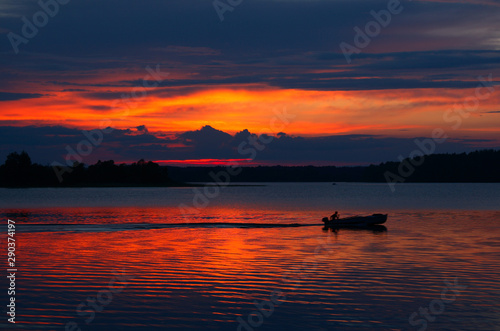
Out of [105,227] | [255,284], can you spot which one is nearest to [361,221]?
[105,227]

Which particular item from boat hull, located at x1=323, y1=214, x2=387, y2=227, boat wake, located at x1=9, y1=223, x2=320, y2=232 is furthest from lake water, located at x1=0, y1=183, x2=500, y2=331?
boat hull, located at x1=323, y1=214, x2=387, y2=227

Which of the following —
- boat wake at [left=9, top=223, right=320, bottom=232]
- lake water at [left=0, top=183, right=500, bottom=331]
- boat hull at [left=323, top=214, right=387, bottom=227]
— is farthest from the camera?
boat hull at [left=323, top=214, right=387, bottom=227]

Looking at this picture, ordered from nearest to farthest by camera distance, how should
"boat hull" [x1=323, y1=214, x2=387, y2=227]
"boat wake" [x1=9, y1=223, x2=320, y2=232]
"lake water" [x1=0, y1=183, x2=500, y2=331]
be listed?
"lake water" [x1=0, y1=183, x2=500, y2=331], "boat wake" [x1=9, y1=223, x2=320, y2=232], "boat hull" [x1=323, y1=214, x2=387, y2=227]

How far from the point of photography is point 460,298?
23.6 meters

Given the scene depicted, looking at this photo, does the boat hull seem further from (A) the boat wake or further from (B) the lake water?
(B) the lake water

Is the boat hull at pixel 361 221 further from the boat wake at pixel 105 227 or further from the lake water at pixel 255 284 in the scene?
the lake water at pixel 255 284

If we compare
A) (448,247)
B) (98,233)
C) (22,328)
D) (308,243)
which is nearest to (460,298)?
(22,328)

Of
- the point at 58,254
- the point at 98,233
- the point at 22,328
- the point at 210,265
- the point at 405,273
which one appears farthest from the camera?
the point at 98,233

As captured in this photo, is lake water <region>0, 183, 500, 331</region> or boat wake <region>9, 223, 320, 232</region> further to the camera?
boat wake <region>9, 223, 320, 232</region>

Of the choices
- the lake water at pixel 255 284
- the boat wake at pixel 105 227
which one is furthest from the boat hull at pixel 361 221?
the lake water at pixel 255 284

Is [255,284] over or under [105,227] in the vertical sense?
under

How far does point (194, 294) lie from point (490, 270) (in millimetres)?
15944

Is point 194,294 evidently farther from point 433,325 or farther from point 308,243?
point 308,243

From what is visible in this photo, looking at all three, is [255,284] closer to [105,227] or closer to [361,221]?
[105,227]
